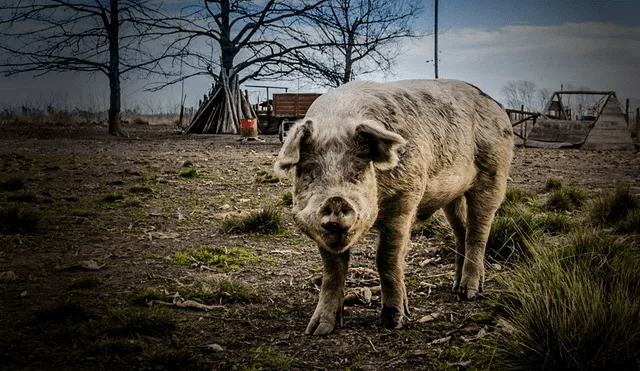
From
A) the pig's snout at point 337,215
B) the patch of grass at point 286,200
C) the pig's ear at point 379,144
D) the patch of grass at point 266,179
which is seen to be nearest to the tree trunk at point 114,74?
the patch of grass at point 266,179

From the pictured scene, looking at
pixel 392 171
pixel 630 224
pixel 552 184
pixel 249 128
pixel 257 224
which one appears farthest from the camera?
pixel 249 128

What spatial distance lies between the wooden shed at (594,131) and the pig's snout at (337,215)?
16514 mm

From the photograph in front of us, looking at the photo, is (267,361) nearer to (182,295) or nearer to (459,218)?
(182,295)

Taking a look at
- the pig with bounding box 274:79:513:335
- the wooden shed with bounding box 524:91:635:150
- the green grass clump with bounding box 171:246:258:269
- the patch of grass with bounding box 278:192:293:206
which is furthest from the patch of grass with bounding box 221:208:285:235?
the wooden shed with bounding box 524:91:635:150

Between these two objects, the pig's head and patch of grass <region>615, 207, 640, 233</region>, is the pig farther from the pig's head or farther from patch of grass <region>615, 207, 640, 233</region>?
patch of grass <region>615, 207, 640, 233</region>

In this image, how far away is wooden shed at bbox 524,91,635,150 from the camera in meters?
17.7

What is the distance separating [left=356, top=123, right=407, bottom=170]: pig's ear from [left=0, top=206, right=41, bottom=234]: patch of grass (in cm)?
432

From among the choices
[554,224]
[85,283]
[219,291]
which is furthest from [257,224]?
[554,224]

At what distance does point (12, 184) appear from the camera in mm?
8367

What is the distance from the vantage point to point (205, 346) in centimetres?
342

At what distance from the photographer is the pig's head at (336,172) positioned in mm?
3004

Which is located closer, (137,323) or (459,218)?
(137,323)

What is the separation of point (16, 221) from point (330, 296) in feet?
13.0

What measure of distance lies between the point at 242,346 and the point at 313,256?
218cm
